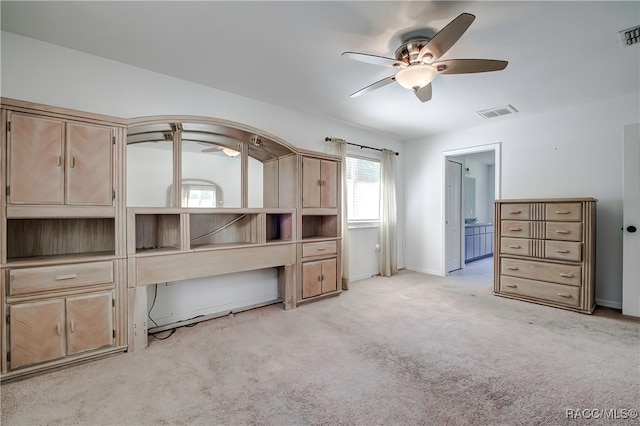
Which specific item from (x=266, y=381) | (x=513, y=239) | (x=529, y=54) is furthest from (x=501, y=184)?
(x=266, y=381)

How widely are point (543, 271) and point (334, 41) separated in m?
3.72

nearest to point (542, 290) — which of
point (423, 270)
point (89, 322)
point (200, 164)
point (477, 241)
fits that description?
point (423, 270)

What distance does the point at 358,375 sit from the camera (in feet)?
6.83

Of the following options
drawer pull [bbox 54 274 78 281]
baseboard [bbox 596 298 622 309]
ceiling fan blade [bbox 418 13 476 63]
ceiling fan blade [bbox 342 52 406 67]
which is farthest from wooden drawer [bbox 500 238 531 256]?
drawer pull [bbox 54 274 78 281]

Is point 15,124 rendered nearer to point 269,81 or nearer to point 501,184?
point 269,81

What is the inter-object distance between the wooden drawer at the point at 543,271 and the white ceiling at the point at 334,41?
2107mm

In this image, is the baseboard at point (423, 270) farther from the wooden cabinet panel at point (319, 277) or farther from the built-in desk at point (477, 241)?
the wooden cabinet panel at point (319, 277)

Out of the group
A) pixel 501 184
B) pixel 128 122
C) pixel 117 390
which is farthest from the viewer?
pixel 501 184

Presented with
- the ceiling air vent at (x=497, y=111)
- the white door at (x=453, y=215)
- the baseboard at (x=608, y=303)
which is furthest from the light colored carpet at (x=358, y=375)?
the ceiling air vent at (x=497, y=111)

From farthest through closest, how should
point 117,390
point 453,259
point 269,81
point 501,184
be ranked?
point 453,259 → point 501,184 → point 269,81 → point 117,390

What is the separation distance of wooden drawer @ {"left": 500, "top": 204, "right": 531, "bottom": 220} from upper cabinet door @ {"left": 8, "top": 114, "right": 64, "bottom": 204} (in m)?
4.88

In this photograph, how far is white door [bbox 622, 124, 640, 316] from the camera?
3180 millimetres

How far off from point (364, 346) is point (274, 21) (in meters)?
2.75

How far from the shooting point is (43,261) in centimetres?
210
